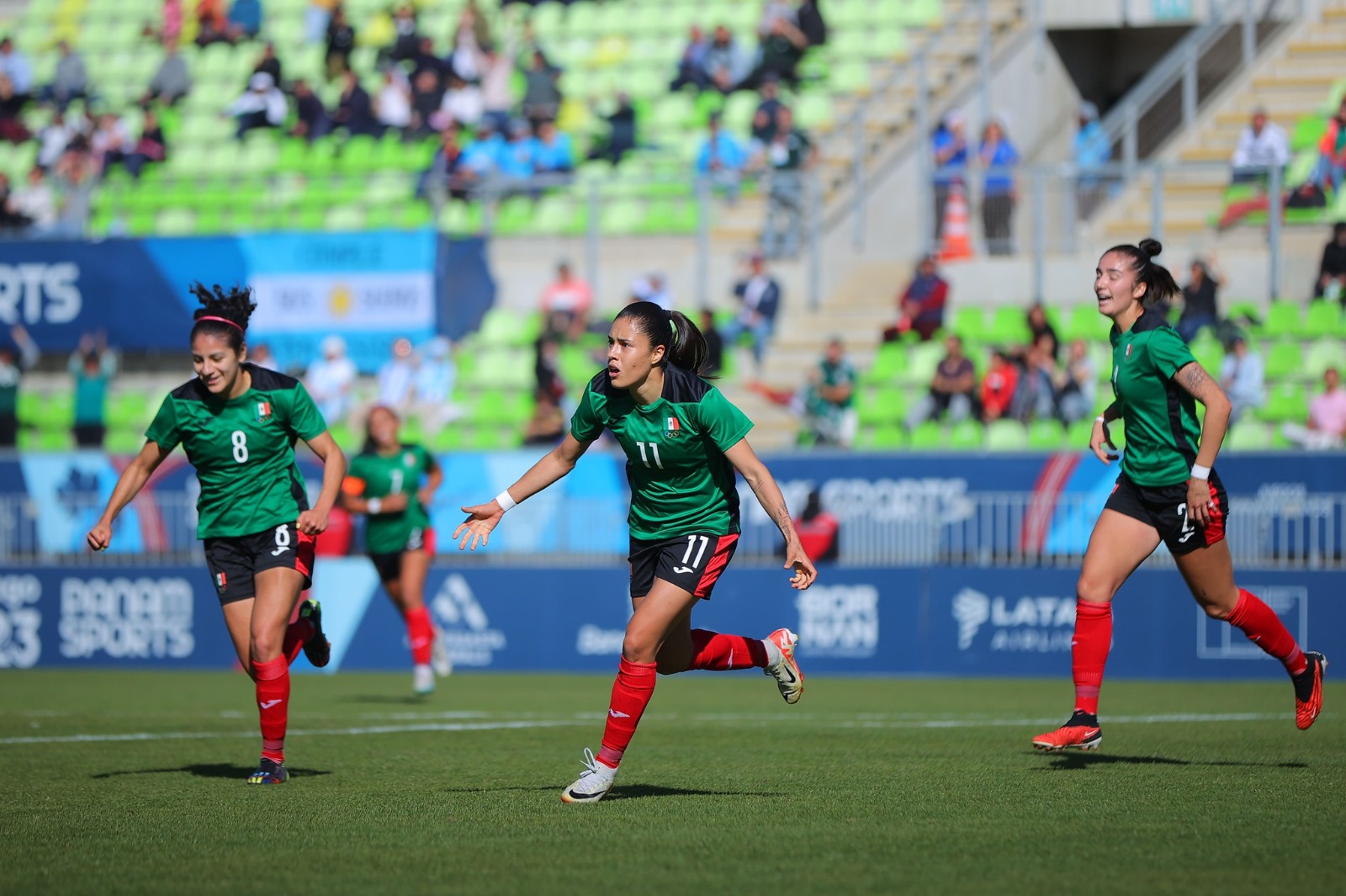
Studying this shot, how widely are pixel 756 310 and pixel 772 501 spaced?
559 inches

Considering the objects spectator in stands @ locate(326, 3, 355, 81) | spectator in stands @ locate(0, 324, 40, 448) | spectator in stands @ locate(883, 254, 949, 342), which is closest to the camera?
spectator in stands @ locate(883, 254, 949, 342)

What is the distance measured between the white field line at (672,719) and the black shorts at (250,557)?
8.00 ft

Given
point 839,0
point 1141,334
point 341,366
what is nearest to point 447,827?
point 1141,334

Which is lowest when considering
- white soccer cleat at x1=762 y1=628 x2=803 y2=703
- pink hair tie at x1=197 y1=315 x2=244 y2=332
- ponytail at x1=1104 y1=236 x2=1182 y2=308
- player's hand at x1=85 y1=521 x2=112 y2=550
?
white soccer cleat at x1=762 y1=628 x2=803 y2=703

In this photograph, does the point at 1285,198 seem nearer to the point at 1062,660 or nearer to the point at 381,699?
the point at 1062,660

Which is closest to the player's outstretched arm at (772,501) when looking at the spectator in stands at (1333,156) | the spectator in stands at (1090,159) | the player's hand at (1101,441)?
the player's hand at (1101,441)

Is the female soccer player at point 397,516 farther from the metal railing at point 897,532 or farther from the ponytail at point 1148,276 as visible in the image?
the ponytail at point 1148,276

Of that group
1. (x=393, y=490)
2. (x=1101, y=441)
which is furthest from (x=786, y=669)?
(x=393, y=490)

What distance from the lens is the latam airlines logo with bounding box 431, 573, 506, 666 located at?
18.5 metres

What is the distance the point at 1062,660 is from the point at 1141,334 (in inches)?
344

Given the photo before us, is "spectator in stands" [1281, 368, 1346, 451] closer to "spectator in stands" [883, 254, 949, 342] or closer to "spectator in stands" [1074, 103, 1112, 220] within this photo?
"spectator in stands" [1074, 103, 1112, 220]

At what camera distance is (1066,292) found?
70.8ft

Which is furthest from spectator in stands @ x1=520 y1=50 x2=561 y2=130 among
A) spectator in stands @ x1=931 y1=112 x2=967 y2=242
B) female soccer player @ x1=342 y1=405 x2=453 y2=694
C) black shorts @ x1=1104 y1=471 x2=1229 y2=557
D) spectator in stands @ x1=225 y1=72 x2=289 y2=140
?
black shorts @ x1=1104 y1=471 x2=1229 y2=557

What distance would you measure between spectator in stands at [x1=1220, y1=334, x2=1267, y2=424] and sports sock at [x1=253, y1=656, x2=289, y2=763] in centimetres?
1245
